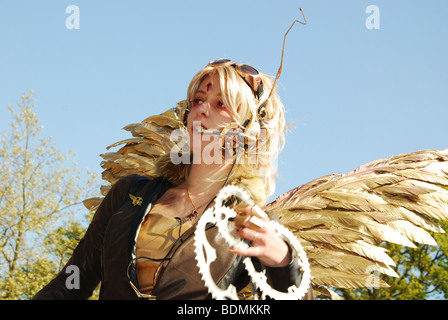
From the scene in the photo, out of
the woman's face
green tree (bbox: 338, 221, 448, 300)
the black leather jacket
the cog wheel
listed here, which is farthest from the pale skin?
green tree (bbox: 338, 221, 448, 300)

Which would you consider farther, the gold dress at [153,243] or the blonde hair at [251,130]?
the blonde hair at [251,130]

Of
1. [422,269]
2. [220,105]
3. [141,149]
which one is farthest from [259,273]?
[422,269]

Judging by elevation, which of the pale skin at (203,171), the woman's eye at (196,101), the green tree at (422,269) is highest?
the woman's eye at (196,101)

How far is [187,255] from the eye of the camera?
91.6 inches

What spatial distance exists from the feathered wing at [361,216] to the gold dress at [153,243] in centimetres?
99

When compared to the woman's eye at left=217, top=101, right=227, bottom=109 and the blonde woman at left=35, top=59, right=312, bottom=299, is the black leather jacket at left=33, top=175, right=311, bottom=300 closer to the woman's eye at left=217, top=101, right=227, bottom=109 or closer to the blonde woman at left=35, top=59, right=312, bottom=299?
the blonde woman at left=35, top=59, right=312, bottom=299

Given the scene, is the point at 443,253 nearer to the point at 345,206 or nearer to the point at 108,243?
the point at 345,206

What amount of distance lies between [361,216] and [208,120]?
1.35 meters

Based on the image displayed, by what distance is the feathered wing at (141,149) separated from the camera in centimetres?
403

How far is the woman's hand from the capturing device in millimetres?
1856

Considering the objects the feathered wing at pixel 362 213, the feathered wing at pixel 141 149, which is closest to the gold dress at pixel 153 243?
the feathered wing at pixel 362 213

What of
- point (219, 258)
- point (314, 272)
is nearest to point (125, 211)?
point (219, 258)

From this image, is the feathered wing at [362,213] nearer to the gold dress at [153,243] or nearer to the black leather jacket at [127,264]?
the black leather jacket at [127,264]

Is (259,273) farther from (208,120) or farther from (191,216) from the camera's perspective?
(208,120)
